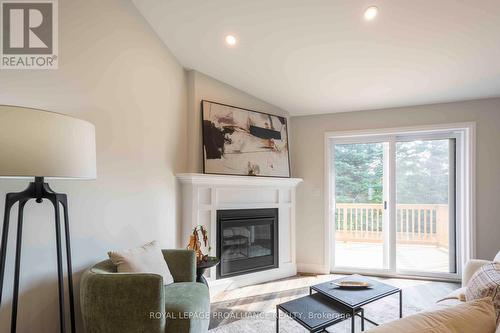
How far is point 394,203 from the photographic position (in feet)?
12.5

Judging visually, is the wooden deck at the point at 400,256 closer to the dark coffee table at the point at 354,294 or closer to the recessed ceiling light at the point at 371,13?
the dark coffee table at the point at 354,294

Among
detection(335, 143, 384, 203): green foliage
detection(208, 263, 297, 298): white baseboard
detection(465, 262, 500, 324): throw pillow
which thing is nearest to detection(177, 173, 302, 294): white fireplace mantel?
detection(208, 263, 297, 298): white baseboard

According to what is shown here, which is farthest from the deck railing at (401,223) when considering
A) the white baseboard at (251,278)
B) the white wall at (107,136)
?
the white wall at (107,136)

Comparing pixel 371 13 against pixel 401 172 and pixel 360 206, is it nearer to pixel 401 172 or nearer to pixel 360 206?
pixel 401 172

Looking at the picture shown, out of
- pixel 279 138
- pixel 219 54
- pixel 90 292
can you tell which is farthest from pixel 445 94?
pixel 90 292

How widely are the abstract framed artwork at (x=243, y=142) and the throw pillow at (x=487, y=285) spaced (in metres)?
2.39

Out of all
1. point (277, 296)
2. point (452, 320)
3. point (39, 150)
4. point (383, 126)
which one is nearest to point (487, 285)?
point (452, 320)

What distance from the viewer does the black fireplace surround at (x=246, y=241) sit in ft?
10.9

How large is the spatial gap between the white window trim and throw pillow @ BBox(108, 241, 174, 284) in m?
2.53

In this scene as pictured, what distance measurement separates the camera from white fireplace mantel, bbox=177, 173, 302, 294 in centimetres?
311

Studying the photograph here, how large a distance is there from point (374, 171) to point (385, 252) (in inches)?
45.3

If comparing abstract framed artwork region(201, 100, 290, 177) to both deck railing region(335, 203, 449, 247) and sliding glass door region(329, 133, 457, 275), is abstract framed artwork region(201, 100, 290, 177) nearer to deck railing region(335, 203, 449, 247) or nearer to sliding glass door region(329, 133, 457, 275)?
sliding glass door region(329, 133, 457, 275)

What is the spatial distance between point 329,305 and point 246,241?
1686 mm

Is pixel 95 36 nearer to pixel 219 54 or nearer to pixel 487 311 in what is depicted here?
pixel 219 54
